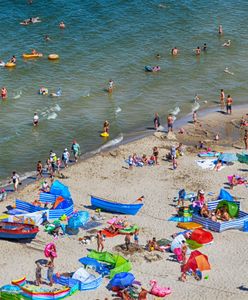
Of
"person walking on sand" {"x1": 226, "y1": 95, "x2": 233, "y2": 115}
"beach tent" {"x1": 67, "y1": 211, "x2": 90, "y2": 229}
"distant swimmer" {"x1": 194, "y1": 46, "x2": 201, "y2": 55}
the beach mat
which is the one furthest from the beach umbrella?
"distant swimmer" {"x1": 194, "y1": 46, "x2": 201, "y2": 55}

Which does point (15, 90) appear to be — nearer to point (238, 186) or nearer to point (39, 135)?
point (39, 135)

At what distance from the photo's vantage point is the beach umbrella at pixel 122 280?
1396 inches

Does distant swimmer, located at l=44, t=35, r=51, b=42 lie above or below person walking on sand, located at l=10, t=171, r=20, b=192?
above

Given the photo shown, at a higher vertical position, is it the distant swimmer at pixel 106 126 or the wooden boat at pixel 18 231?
the distant swimmer at pixel 106 126

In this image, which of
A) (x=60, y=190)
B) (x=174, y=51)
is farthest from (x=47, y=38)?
(x=60, y=190)

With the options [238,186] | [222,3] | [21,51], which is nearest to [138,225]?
[238,186]

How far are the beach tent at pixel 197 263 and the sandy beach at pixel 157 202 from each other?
487 mm

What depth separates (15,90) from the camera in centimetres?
6231

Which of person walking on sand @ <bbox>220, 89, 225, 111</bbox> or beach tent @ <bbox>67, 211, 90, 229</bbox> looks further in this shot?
person walking on sand @ <bbox>220, 89, 225, 111</bbox>

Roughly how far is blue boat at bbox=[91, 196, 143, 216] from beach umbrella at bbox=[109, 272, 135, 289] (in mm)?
7249

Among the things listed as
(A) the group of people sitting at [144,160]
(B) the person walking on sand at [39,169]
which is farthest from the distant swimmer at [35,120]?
(A) the group of people sitting at [144,160]

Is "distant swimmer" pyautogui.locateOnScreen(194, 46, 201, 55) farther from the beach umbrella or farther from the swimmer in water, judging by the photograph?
the beach umbrella

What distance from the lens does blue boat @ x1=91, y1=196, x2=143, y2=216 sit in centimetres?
4256

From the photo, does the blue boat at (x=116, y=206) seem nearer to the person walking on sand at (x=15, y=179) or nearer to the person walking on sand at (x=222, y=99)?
the person walking on sand at (x=15, y=179)
